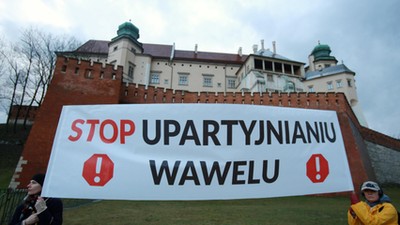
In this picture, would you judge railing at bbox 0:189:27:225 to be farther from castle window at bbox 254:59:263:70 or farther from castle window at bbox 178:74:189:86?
castle window at bbox 254:59:263:70

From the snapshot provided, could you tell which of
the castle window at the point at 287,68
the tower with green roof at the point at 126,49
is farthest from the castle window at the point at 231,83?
the tower with green roof at the point at 126,49

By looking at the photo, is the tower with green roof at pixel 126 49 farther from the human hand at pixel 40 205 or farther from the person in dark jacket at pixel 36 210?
the human hand at pixel 40 205

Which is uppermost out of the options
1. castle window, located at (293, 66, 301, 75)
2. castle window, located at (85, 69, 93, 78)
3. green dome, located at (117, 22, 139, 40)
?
green dome, located at (117, 22, 139, 40)

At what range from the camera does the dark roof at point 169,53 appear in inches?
1497

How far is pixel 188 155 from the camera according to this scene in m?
2.21

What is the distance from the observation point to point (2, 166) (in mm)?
16984

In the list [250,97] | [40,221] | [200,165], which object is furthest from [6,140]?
[200,165]

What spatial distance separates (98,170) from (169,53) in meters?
40.4

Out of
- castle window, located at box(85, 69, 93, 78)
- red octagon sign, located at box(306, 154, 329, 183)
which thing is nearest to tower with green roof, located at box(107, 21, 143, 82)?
castle window, located at box(85, 69, 93, 78)

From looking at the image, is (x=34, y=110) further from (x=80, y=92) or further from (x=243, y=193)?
(x=243, y=193)

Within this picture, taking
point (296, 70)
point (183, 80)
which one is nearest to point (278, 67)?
point (296, 70)

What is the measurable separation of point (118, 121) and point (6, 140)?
82.5 ft

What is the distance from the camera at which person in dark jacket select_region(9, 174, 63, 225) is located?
2.30 meters

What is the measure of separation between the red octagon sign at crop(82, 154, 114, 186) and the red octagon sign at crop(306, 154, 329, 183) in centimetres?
196
